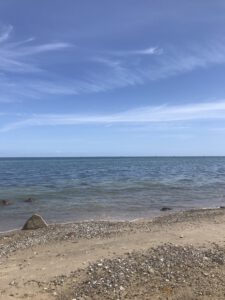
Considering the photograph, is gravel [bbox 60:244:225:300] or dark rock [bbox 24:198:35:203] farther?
dark rock [bbox 24:198:35:203]

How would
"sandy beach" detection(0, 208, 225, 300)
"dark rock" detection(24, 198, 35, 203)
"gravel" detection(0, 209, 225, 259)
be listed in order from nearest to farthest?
"sandy beach" detection(0, 208, 225, 300), "gravel" detection(0, 209, 225, 259), "dark rock" detection(24, 198, 35, 203)

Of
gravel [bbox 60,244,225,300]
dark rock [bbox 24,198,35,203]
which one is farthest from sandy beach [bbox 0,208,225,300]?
dark rock [bbox 24,198,35,203]

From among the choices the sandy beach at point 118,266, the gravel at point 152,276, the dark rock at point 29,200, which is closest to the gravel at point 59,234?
the sandy beach at point 118,266

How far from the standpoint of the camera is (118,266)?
1005cm

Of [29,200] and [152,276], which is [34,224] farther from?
[29,200]

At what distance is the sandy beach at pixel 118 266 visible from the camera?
8891mm

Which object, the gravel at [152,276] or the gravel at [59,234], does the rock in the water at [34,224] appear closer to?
the gravel at [59,234]

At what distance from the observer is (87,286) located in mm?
9055

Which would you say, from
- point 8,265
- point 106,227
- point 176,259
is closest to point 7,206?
point 106,227

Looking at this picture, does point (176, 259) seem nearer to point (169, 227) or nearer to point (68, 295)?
point (68, 295)

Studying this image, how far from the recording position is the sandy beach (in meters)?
8.89

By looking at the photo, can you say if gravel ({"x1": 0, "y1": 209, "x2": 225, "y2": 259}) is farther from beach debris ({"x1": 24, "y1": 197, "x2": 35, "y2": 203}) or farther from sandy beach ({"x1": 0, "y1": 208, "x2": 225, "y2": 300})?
beach debris ({"x1": 24, "y1": 197, "x2": 35, "y2": 203})

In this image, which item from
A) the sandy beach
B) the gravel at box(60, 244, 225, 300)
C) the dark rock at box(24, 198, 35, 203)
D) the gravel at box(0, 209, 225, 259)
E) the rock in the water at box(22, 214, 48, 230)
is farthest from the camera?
the dark rock at box(24, 198, 35, 203)

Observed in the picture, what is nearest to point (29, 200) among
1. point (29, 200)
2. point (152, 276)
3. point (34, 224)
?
point (29, 200)
